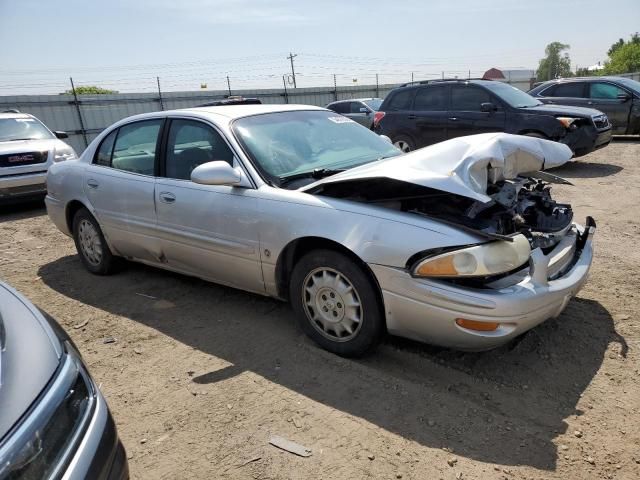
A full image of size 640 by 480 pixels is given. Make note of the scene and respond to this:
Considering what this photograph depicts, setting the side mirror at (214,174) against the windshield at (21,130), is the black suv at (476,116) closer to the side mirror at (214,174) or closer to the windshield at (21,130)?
the windshield at (21,130)

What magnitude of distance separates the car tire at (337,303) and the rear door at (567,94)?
1069cm

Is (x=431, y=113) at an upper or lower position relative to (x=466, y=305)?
upper

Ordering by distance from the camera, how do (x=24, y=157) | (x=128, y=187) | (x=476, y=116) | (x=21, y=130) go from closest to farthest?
1. (x=128, y=187)
2. (x=24, y=157)
3. (x=21, y=130)
4. (x=476, y=116)

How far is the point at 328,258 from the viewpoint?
3082 mm

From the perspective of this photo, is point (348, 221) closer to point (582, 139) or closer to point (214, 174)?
point (214, 174)

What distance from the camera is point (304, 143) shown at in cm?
389

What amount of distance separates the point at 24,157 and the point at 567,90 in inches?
464

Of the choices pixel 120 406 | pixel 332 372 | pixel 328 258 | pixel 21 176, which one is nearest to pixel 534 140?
pixel 328 258

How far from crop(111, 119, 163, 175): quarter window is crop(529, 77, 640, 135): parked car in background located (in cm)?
1035

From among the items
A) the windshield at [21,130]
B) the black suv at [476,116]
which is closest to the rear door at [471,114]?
the black suv at [476,116]

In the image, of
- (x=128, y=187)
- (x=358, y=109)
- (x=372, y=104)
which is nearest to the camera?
(x=128, y=187)

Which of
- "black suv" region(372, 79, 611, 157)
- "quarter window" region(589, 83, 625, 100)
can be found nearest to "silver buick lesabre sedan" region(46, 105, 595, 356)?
"black suv" region(372, 79, 611, 157)

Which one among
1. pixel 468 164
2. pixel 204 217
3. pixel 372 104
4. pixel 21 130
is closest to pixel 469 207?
pixel 468 164

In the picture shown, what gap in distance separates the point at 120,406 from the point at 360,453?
1450 mm
